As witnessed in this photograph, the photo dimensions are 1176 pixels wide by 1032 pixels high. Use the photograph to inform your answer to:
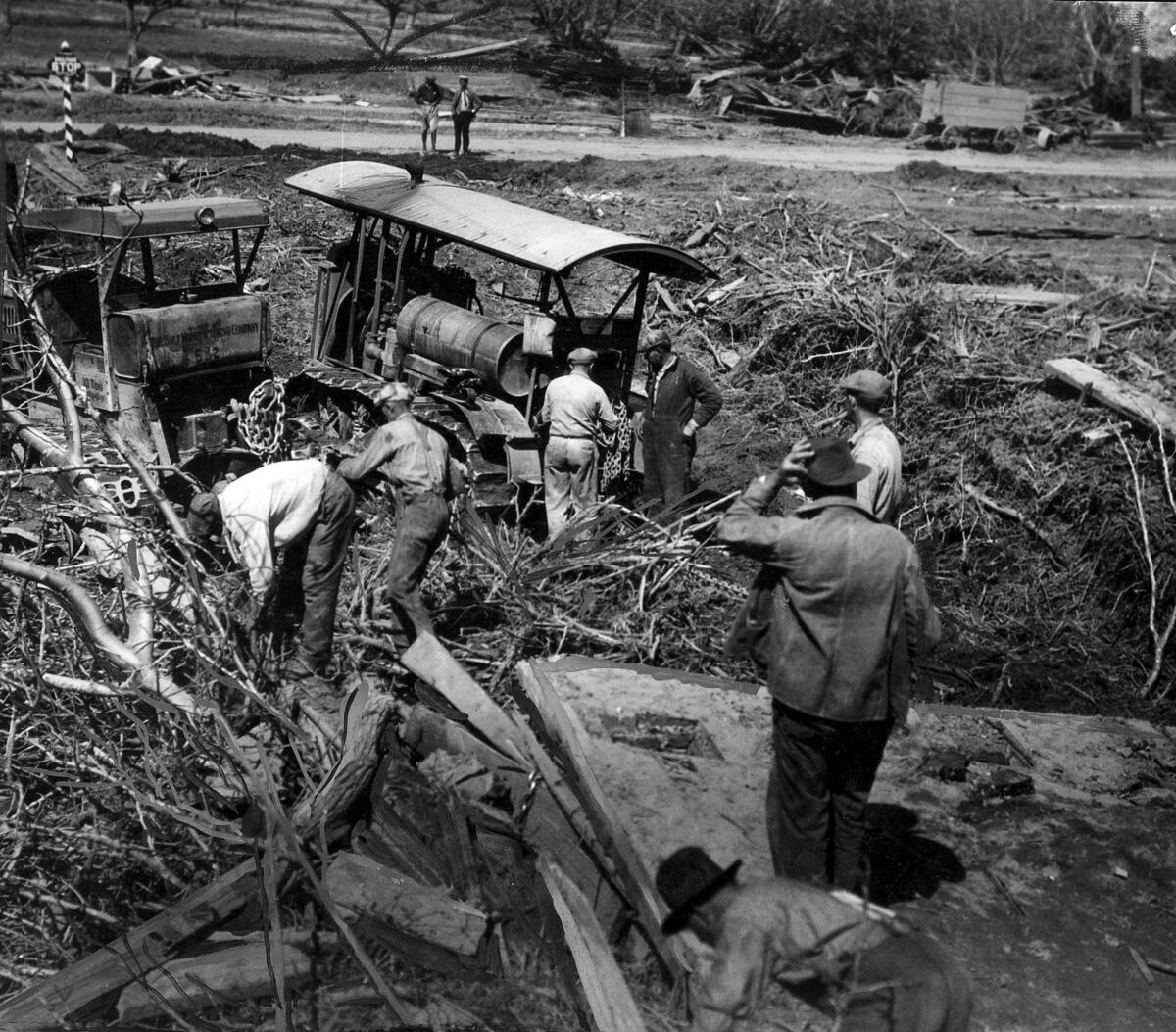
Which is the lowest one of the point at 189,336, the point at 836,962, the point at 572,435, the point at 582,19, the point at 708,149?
the point at 836,962

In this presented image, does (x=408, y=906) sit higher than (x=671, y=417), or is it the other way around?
(x=671, y=417)

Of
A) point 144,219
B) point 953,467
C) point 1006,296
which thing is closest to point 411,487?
point 144,219

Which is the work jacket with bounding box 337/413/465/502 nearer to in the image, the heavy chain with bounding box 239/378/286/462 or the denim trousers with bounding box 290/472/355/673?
the denim trousers with bounding box 290/472/355/673

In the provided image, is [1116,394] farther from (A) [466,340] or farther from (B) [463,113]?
(B) [463,113]

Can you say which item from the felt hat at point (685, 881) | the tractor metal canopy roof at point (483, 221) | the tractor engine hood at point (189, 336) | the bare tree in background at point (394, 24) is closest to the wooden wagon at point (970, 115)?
the tractor metal canopy roof at point (483, 221)

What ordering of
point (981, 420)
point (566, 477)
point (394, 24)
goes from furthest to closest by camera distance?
point (981, 420), point (566, 477), point (394, 24)

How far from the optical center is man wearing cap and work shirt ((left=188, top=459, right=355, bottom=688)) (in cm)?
647

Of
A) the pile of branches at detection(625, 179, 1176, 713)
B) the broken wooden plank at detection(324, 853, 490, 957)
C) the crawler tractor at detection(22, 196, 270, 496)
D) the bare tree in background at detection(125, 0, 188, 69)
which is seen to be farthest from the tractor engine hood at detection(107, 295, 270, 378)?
the broken wooden plank at detection(324, 853, 490, 957)

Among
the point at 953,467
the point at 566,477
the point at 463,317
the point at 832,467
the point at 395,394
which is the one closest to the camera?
the point at 832,467

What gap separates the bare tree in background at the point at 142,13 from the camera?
8.32 meters

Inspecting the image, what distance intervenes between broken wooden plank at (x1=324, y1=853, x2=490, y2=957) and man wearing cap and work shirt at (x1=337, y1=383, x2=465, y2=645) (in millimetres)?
2181

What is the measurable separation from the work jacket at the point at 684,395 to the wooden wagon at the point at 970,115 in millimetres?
18892

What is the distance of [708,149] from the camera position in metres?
21.4

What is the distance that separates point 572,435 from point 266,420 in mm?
2495
